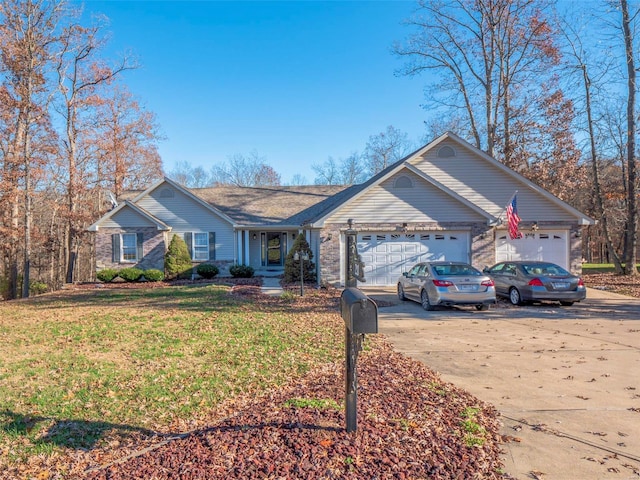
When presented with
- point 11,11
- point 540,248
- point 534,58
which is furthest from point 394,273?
point 11,11

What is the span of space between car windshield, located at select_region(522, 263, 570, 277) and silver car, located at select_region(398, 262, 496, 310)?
6.22 ft

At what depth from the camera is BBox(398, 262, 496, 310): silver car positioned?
10539mm

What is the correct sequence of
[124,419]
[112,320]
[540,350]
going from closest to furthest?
1. [124,419]
2. [540,350]
3. [112,320]

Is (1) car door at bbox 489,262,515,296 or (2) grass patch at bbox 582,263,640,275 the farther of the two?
(2) grass patch at bbox 582,263,640,275

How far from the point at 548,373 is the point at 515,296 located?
6.98 metres

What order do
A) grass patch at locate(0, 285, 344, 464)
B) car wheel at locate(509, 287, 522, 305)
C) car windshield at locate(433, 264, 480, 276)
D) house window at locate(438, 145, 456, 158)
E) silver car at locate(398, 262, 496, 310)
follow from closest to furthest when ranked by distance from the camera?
1. grass patch at locate(0, 285, 344, 464)
2. silver car at locate(398, 262, 496, 310)
3. car windshield at locate(433, 264, 480, 276)
4. car wheel at locate(509, 287, 522, 305)
5. house window at locate(438, 145, 456, 158)

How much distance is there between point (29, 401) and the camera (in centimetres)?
462

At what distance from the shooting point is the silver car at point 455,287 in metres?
10.5

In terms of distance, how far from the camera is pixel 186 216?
68.9ft

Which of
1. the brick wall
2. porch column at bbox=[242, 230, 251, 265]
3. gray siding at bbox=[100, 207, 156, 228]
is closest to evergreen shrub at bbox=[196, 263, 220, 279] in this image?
porch column at bbox=[242, 230, 251, 265]

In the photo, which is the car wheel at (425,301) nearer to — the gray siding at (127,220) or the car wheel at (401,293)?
the car wheel at (401,293)

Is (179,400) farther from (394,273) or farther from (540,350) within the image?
(394,273)

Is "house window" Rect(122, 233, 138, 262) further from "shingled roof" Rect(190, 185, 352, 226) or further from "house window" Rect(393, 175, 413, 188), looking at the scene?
"house window" Rect(393, 175, 413, 188)

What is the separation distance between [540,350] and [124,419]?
248 inches
